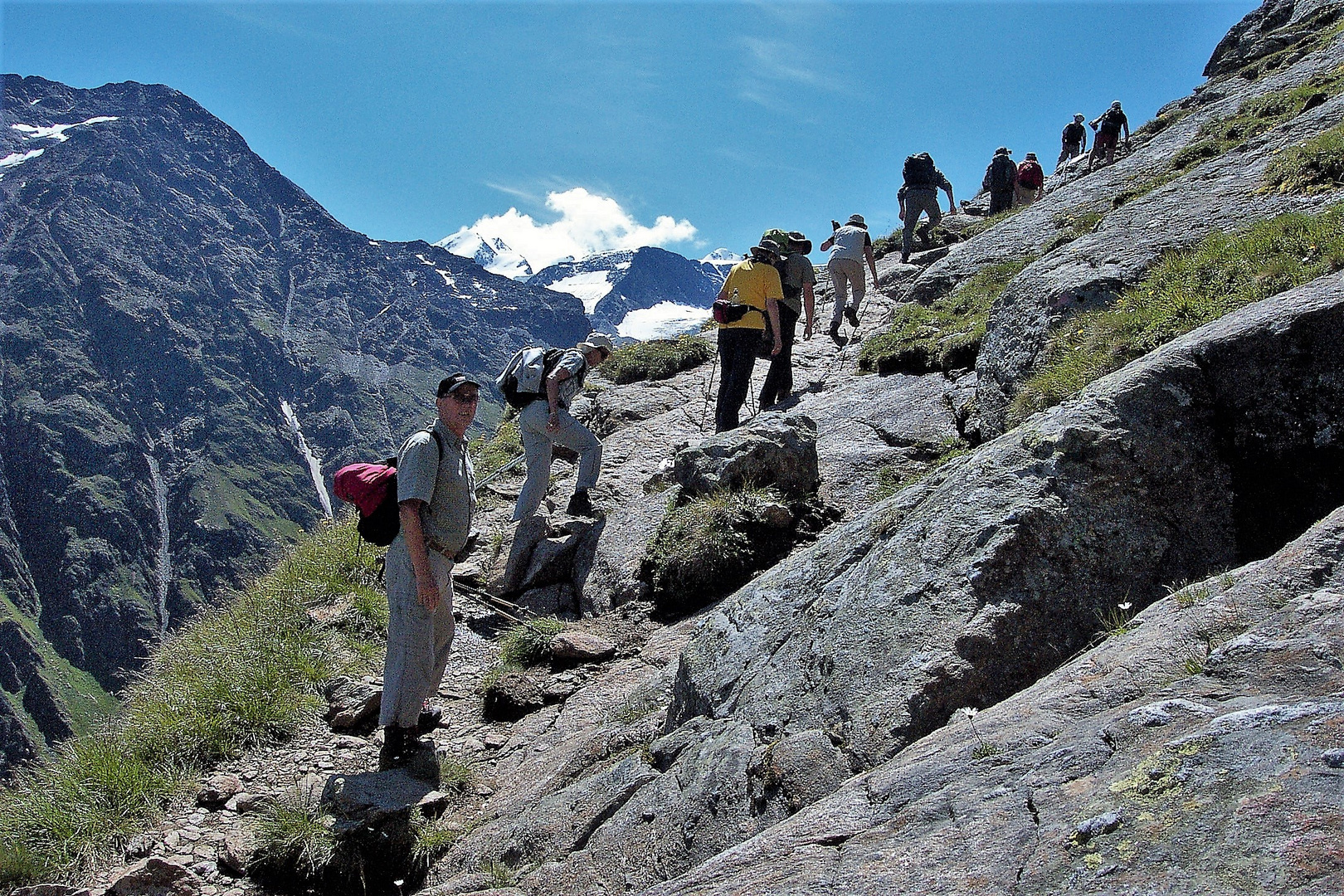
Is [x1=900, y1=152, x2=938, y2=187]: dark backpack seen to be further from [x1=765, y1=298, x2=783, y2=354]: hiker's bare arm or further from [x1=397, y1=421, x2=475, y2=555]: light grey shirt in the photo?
[x1=397, y1=421, x2=475, y2=555]: light grey shirt

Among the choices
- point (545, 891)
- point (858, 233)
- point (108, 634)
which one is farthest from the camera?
point (108, 634)

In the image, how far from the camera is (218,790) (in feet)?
20.9

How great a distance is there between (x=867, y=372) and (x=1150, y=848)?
1200 centimetres

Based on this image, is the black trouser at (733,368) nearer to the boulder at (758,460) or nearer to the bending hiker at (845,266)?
the boulder at (758,460)

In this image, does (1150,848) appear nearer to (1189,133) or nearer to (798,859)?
(798,859)

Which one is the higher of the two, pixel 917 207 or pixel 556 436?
pixel 917 207

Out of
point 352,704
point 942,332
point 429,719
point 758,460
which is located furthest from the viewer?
point 942,332

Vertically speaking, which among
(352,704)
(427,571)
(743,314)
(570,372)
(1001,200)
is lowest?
(352,704)

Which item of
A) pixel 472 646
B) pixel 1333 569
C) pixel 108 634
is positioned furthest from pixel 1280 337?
pixel 108 634

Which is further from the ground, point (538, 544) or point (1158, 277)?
point (1158, 277)

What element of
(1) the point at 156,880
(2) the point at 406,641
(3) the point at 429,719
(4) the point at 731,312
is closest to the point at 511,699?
(3) the point at 429,719

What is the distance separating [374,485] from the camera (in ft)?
21.9

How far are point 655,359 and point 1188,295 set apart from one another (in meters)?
12.8

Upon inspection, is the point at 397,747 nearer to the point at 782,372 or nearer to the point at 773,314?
the point at 773,314
